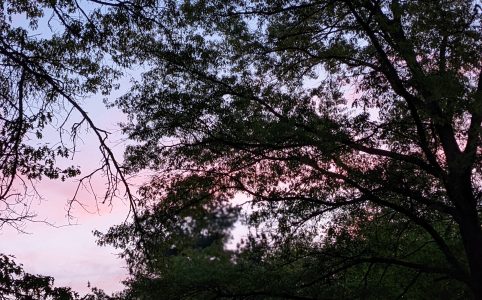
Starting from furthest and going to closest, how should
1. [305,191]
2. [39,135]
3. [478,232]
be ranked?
[305,191]
[478,232]
[39,135]

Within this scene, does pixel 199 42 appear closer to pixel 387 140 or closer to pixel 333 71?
pixel 333 71

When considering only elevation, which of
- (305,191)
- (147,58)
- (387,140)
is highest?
(147,58)

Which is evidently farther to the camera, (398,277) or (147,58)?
(398,277)

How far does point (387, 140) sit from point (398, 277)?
14.8ft

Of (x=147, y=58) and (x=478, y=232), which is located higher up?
(x=147, y=58)

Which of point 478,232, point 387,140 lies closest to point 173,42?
point 387,140

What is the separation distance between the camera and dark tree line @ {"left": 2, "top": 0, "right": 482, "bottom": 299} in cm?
1213

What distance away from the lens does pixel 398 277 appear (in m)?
15.3

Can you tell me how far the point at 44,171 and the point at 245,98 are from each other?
5605 millimetres

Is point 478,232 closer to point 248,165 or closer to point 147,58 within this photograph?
point 248,165

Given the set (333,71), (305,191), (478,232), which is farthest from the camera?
(333,71)

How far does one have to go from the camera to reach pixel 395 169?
42.1ft

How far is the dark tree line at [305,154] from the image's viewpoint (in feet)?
39.8

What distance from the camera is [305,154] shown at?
13.0 meters
